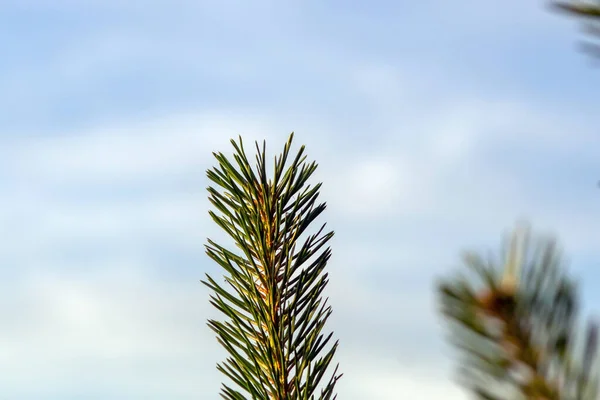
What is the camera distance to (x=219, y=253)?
169 inches

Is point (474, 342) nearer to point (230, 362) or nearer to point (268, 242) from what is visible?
point (230, 362)

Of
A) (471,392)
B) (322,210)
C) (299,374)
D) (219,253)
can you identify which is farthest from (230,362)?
(471,392)

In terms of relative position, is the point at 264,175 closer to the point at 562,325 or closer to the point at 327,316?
the point at 327,316

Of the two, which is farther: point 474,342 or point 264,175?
point 264,175

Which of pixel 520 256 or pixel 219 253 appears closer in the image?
pixel 520 256

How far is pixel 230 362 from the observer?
389cm

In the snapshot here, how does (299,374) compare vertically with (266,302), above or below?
below

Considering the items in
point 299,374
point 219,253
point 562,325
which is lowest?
point 562,325

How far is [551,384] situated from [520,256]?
26 centimetres

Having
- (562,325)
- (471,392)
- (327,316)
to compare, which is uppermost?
(327,316)

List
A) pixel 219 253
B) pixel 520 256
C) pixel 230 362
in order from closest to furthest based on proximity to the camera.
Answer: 1. pixel 520 256
2. pixel 230 362
3. pixel 219 253

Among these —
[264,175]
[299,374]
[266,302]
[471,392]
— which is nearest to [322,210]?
[264,175]

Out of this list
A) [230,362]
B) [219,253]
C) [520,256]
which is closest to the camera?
[520,256]

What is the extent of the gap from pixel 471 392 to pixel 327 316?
2502 millimetres
